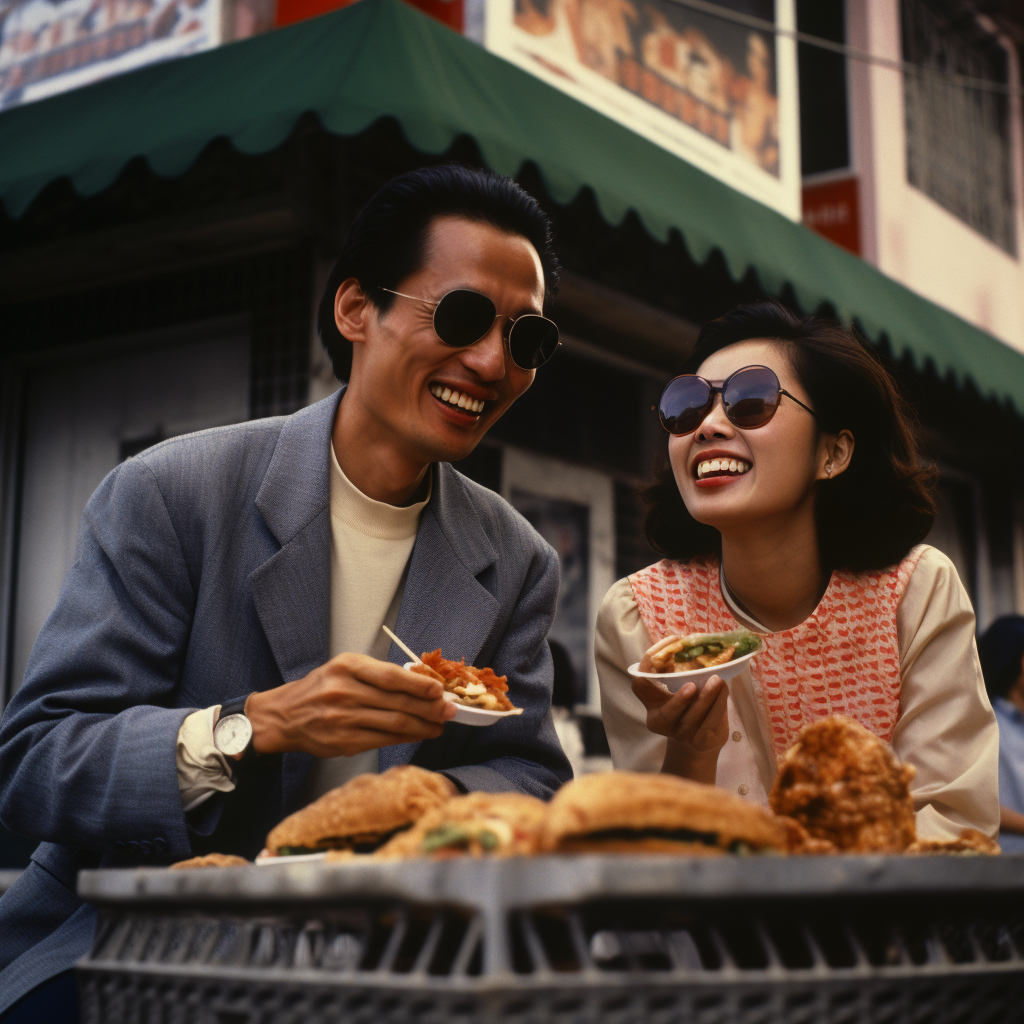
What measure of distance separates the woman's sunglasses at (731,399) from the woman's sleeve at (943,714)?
52 centimetres

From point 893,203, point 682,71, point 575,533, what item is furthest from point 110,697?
point 893,203

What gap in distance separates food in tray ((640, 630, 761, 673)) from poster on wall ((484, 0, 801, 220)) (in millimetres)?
4914

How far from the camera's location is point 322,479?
2.50 m

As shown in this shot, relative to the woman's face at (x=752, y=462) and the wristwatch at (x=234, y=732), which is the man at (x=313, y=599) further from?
the woman's face at (x=752, y=462)

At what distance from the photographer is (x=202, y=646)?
230 centimetres

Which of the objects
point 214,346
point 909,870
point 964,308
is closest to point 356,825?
point 909,870

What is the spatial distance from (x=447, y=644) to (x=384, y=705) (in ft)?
2.46

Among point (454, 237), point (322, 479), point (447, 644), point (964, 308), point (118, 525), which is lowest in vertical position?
point (447, 644)

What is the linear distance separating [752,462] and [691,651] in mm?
590

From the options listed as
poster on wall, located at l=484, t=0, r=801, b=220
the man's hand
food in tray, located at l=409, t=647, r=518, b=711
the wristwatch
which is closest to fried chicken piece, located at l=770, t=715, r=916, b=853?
the man's hand

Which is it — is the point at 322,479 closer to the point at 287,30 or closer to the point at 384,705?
the point at 384,705

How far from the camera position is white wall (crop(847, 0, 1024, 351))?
1067 centimetres

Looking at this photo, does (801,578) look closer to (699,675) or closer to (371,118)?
(699,675)

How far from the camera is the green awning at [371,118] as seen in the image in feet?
14.8
